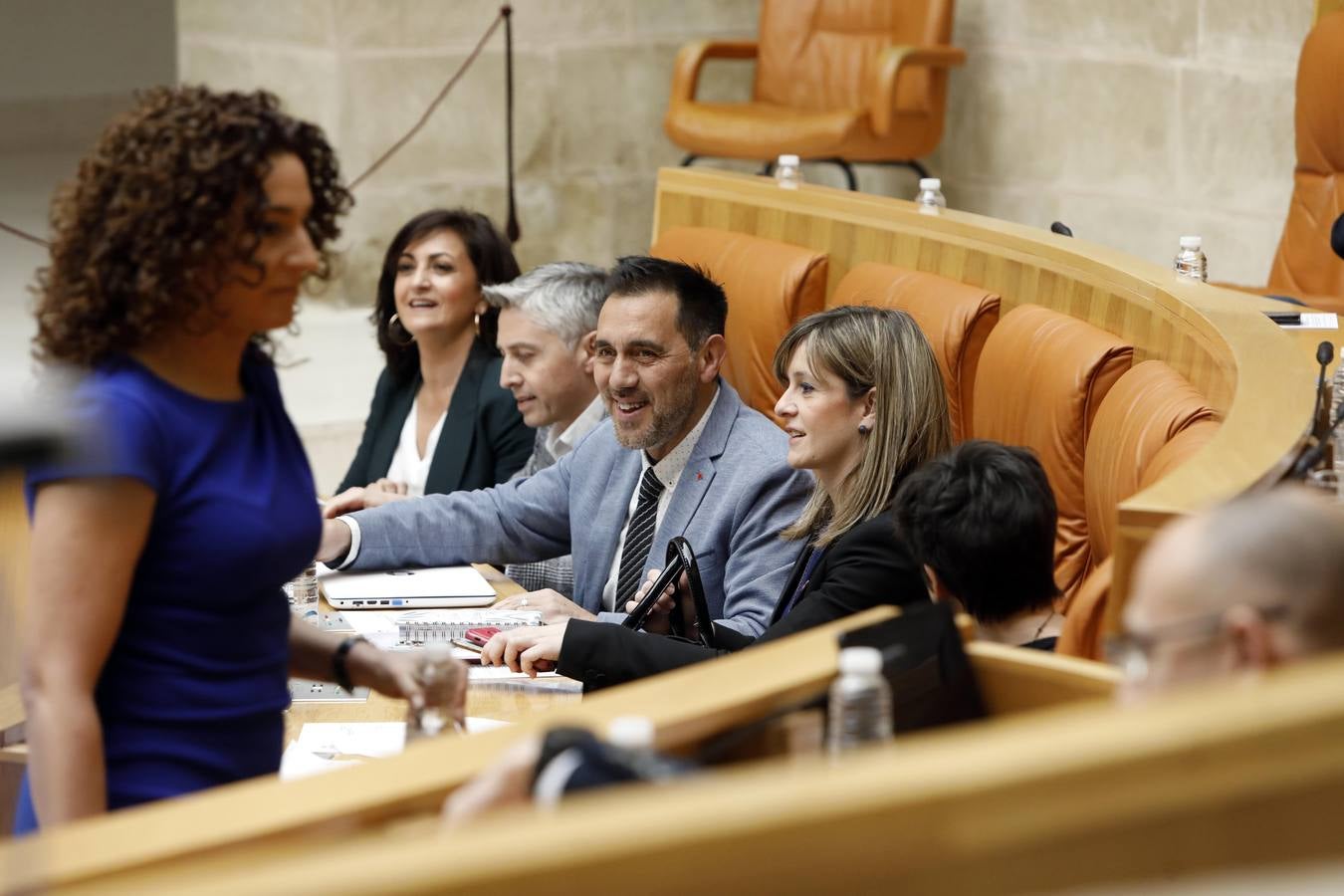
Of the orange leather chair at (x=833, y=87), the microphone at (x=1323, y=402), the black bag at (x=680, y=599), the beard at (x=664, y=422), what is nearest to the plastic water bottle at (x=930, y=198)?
the beard at (x=664, y=422)

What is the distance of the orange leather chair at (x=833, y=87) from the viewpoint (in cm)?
655

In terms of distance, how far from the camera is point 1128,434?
2684mm

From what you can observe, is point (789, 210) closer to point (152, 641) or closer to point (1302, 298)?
point (1302, 298)

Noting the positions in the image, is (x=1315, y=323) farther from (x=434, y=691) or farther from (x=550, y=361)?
(x=434, y=691)

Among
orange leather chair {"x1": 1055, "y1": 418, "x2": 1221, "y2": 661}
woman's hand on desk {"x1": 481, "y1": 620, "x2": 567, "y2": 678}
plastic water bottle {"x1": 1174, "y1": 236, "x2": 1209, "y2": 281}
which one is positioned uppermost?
plastic water bottle {"x1": 1174, "y1": 236, "x2": 1209, "y2": 281}

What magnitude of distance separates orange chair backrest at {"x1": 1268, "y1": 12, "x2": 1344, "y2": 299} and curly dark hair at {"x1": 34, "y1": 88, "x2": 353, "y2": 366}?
159 inches

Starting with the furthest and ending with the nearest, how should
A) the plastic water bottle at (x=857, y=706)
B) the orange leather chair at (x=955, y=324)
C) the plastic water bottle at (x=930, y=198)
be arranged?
the plastic water bottle at (x=930, y=198), the orange leather chair at (x=955, y=324), the plastic water bottle at (x=857, y=706)

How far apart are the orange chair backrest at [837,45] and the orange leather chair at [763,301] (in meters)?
2.24

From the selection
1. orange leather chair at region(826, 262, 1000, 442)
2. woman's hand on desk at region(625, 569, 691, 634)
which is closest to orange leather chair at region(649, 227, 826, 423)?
orange leather chair at region(826, 262, 1000, 442)

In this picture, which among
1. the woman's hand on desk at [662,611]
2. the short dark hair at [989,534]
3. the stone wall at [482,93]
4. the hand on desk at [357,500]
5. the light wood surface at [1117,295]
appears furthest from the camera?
the stone wall at [482,93]

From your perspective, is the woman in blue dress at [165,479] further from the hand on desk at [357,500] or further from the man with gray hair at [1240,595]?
the hand on desk at [357,500]

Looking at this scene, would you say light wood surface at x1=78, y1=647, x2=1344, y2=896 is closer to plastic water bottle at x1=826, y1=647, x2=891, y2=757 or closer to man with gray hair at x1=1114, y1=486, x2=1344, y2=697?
man with gray hair at x1=1114, y1=486, x2=1344, y2=697

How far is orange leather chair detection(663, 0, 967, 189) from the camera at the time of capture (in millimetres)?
6555

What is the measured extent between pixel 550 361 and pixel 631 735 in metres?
2.64
